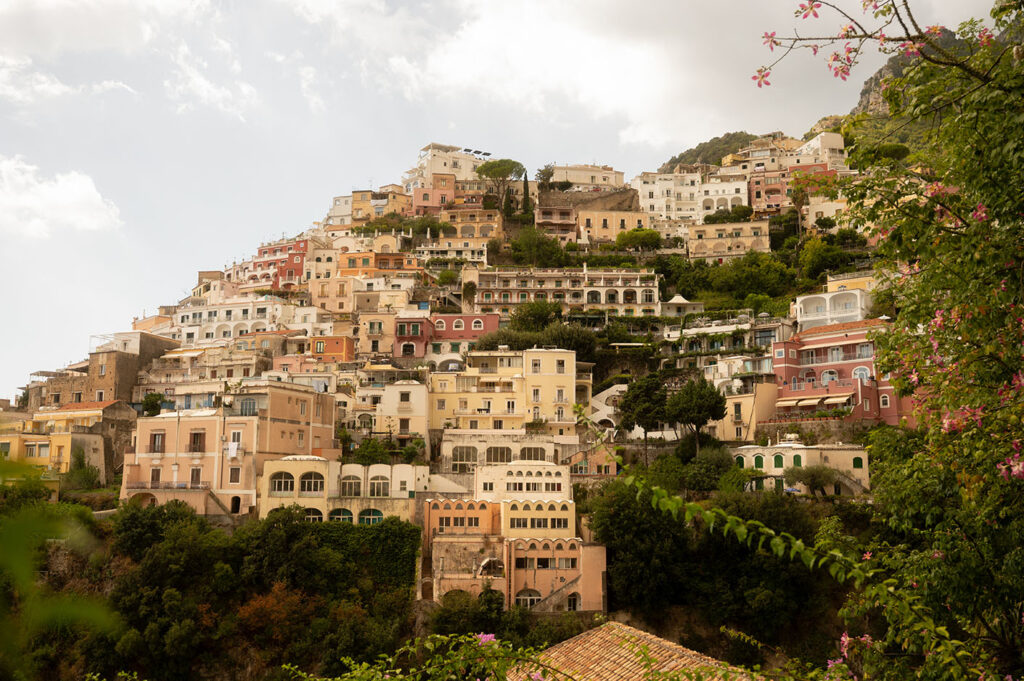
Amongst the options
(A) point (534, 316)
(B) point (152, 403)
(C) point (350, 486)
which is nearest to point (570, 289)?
(A) point (534, 316)

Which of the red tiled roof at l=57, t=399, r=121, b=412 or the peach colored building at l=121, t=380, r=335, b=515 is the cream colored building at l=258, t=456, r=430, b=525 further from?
the red tiled roof at l=57, t=399, r=121, b=412

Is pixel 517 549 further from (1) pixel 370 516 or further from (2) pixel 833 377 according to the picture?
(2) pixel 833 377

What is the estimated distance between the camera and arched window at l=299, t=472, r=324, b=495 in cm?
3606

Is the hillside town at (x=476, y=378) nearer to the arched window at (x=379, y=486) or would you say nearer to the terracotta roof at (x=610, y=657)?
the arched window at (x=379, y=486)

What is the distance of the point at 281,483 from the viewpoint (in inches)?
1425

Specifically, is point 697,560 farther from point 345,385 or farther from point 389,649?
point 345,385

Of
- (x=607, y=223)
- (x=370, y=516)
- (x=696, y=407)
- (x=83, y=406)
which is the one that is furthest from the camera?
(x=607, y=223)

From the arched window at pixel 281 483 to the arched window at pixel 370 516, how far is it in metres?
3.20

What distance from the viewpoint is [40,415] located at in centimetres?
4603

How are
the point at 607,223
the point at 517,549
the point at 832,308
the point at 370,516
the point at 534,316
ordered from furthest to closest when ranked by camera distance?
the point at 607,223
the point at 534,316
the point at 832,308
the point at 370,516
the point at 517,549

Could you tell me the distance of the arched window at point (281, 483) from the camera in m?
36.1

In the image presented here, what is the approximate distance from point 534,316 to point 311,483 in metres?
26.3

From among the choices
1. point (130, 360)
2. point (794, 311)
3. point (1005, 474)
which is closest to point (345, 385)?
point (130, 360)

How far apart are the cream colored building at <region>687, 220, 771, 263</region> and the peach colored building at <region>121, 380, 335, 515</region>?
4435cm
